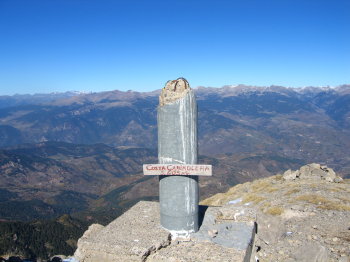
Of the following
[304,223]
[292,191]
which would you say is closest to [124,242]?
[304,223]

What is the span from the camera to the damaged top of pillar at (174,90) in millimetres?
15859

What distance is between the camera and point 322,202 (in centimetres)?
2591

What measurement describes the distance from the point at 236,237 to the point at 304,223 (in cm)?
760

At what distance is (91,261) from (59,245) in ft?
515

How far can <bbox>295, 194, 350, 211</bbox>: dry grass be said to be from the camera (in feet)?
78.2

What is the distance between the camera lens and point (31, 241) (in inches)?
6024

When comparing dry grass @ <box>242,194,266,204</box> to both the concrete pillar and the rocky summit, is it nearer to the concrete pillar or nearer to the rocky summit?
the rocky summit

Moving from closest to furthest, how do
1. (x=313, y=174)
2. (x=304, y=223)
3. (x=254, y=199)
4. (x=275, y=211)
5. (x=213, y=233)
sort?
(x=213, y=233) → (x=304, y=223) → (x=275, y=211) → (x=254, y=199) → (x=313, y=174)

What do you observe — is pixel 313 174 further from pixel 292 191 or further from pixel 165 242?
pixel 165 242

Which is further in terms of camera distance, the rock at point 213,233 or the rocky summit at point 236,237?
the rock at point 213,233

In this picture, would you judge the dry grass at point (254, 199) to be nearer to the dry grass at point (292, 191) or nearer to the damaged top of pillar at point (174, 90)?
the dry grass at point (292, 191)

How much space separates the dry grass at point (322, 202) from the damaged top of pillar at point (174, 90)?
15925 millimetres

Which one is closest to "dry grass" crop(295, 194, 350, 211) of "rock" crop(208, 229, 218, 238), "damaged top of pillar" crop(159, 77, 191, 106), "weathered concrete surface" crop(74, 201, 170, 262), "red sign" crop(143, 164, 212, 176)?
"rock" crop(208, 229, 218, 238)

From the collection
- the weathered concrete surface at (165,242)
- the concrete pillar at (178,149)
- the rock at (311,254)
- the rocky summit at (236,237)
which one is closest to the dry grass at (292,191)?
the rocky summit at (236,237)
